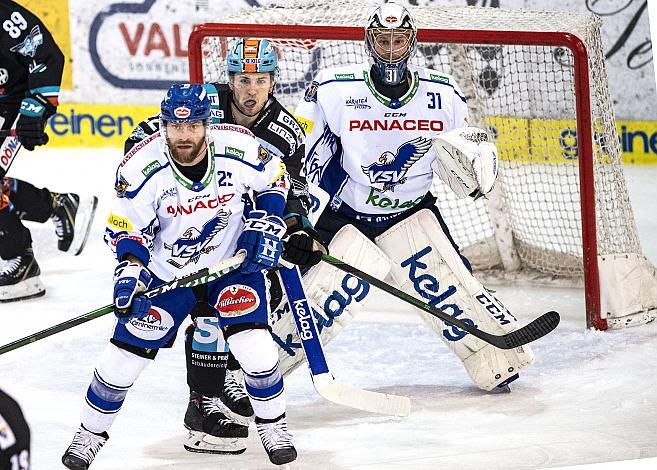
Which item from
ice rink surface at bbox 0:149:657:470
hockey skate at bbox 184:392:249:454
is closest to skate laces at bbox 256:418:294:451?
ice rink surface at bbox 0:149:657:470

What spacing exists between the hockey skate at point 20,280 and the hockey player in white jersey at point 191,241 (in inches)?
77.1

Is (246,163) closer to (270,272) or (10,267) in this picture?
(270,272)

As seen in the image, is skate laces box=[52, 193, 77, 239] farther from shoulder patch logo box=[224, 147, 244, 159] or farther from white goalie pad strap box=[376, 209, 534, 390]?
shoulder patch logo box=[224, 147, 244, 159]

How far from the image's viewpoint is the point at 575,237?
18.5 feet

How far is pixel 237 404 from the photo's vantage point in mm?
3848

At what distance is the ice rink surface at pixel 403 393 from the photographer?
357cm

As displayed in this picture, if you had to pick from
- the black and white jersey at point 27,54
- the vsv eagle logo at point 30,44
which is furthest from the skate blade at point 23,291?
the vsv eagle logo at point 30,44

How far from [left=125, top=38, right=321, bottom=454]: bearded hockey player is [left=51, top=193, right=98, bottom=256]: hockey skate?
5.81ft

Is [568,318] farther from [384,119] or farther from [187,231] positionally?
[187,231]

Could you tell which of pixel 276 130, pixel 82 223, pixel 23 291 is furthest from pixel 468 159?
pixel 82 223

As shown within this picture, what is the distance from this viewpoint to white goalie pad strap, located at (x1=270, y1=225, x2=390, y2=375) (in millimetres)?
4020

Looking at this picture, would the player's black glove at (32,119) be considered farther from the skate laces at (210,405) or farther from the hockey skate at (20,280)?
the skate laces at (210,405)

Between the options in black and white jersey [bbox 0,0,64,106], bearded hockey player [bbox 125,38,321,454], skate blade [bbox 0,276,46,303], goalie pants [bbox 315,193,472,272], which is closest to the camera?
bearded hockey player [bbox 125,38,321,454]

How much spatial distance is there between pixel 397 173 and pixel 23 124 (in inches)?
62.5
